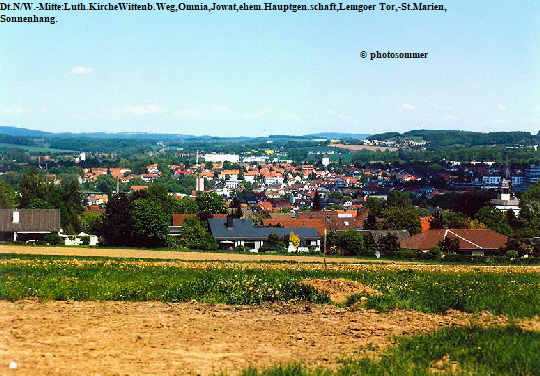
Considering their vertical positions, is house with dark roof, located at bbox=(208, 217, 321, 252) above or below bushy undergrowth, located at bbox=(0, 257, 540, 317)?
below

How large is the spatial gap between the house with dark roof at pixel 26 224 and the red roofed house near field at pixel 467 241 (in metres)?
35.0

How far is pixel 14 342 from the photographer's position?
42.7ft

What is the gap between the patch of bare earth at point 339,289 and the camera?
63.3ft

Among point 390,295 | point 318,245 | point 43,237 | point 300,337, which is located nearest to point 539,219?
point 318,245

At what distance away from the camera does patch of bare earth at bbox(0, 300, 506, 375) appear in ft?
38.9

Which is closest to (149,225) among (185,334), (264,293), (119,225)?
(119,225)

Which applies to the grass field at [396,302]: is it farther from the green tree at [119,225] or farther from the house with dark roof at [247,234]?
the house with dark roof at [247,234]

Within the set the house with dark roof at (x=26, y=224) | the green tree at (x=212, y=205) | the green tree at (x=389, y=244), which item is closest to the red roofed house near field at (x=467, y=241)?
the green tree at (x=389, y=244)

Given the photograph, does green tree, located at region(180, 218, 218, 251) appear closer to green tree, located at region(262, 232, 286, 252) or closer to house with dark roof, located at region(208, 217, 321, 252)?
house with dark roof, located at region(208, 217, 321, 252)

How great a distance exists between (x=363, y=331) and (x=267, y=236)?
6494 centimetres

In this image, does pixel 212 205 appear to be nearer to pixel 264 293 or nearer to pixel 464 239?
pixel 464 239

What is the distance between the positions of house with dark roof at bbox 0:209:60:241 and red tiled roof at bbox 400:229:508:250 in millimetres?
35028

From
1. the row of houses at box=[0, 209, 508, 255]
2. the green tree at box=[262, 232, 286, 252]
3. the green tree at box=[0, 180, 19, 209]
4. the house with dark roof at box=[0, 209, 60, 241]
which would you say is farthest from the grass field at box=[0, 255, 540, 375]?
the green tree at box=[0, 180, 19, 209]

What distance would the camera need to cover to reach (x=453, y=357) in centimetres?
1255
